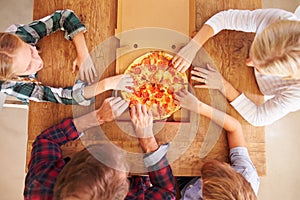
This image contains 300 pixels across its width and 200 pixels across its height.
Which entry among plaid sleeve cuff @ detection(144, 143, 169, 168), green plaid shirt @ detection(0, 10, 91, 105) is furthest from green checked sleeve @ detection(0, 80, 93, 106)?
plaid sleeve cuff @ detection(144, 143, 169, 168)

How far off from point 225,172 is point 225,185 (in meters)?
0.06

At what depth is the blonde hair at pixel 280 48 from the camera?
982mm

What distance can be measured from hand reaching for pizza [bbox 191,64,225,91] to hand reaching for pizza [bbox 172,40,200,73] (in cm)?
3

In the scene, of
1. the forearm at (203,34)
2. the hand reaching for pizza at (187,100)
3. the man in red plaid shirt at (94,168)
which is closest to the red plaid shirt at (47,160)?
the man in red plaid shirt at (94,168)

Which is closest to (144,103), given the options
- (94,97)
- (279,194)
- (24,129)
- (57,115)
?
(94,97)

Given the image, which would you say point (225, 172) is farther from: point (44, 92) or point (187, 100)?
point (44, 92)

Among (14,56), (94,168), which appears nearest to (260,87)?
(94,168)

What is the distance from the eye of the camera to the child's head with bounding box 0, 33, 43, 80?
107cm

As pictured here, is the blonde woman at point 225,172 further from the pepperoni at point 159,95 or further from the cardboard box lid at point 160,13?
the cardboard box lid at point 160,13

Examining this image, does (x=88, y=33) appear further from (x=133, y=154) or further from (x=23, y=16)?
(x=23, y=16)

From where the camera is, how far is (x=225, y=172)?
1.01 meters

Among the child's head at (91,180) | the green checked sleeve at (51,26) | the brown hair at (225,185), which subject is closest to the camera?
the child's head at (91,180)

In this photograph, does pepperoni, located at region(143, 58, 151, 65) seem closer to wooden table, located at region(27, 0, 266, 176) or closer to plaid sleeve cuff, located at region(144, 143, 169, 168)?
wooden table, located at region(27, 0, 266, 176)

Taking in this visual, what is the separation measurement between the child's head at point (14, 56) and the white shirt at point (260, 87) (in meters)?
0.52
